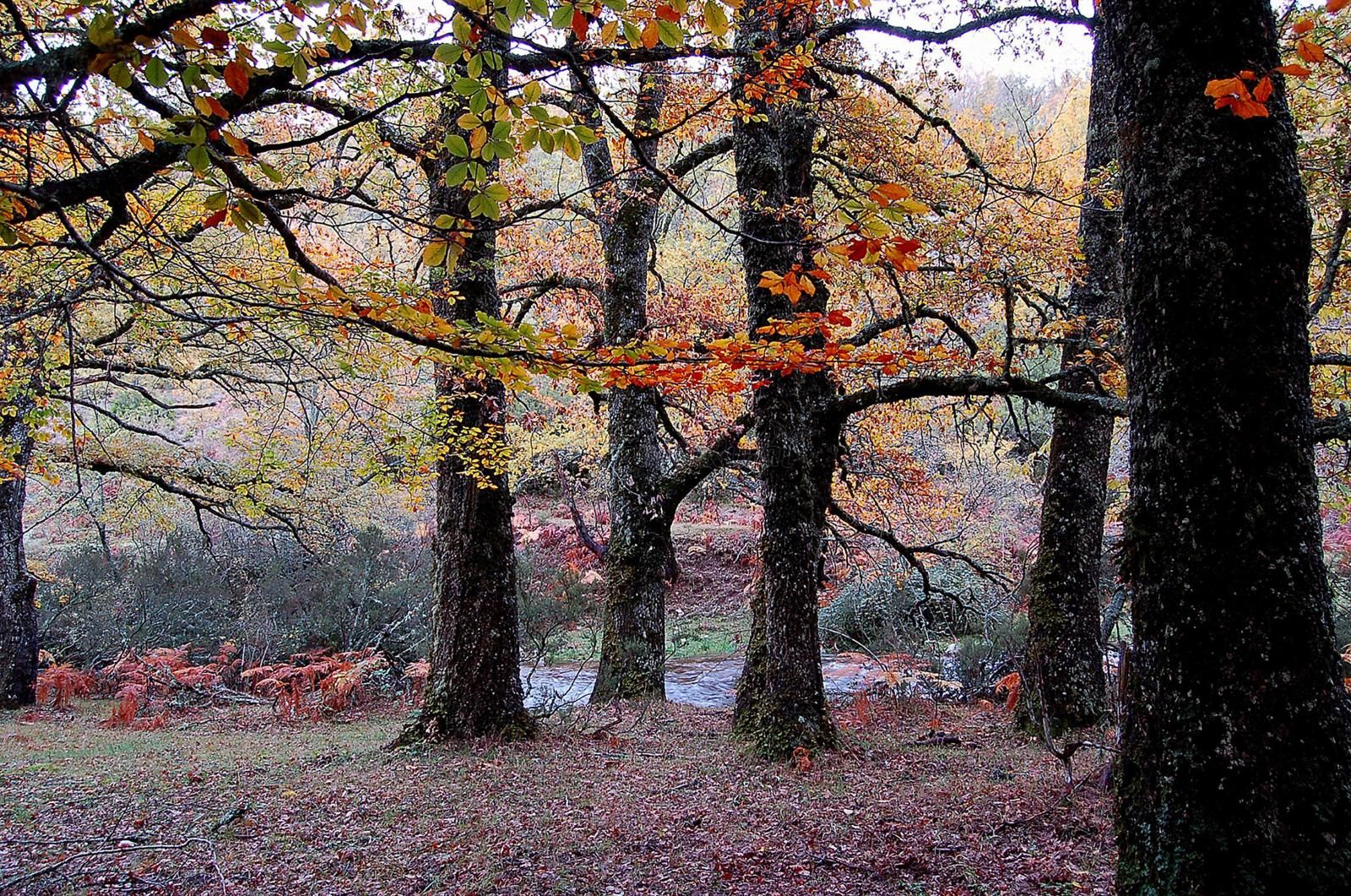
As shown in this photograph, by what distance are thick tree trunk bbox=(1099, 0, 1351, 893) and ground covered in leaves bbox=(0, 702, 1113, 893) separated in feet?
4.59

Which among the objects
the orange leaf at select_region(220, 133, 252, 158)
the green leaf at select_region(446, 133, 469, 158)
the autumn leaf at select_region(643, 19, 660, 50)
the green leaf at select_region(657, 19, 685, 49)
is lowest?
the green leaf at select_region(446, 133, 469, 158)

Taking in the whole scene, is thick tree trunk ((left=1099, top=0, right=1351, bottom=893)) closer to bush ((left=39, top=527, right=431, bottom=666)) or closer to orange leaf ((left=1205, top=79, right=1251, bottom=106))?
orange leaf ((left=1205, top=79, right=1251, bottom=106))

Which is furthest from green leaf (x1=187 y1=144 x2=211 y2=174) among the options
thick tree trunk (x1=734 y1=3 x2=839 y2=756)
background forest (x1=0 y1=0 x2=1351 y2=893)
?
thick tree trunk (x1=734 y1=3 x2=839 y2=756)

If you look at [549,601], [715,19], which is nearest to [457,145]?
[715,19]

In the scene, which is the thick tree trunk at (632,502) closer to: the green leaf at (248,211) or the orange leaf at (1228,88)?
the green leaf at (248,211)

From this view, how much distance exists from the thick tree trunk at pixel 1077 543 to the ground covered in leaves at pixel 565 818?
26.1 inches

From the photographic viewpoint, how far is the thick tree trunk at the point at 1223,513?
6.89 ft

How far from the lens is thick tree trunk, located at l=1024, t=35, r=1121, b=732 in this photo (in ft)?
22.3

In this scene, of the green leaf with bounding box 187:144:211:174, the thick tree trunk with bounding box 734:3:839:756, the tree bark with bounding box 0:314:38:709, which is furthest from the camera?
the tree bark with bounding box 0:314:38:709

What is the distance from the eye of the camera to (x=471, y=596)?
6578 millimetres

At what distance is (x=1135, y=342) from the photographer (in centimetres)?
249

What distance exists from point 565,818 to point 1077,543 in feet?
16.7

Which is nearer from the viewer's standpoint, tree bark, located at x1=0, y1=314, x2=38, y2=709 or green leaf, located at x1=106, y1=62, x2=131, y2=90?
green leaf, located at x1=106, y1=62, x2=131, y2=90

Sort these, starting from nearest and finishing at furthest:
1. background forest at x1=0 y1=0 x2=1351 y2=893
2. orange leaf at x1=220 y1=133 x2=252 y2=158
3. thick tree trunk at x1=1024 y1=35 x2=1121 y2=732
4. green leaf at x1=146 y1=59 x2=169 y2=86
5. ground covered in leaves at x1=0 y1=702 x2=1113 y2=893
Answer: green leaf at x1=146 y1=59 x2=169 y2=86
orange leaf at x1=220 y1=133 x2=252 y2=158
background forest at x1=0 y1=0 x2=1351 y2=893
ground covered in leaves at x1=0 y1=702 x2=1113 y2=893
thick tree trunk at x1=1024 y1=35 x2=1121 y2=732
